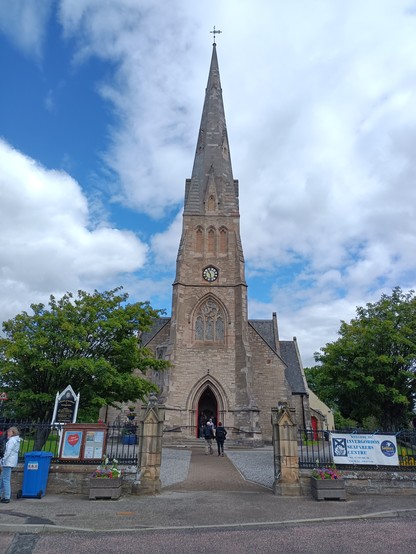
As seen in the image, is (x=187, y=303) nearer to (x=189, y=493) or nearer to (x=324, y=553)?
(x=189, y=493)

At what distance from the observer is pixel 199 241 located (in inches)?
1325

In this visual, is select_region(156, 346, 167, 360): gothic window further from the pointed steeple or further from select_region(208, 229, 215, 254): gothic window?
the pointed steeple

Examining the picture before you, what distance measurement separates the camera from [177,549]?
5770 mm

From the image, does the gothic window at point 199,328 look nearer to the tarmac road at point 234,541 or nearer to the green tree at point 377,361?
the green tree at point 377,361

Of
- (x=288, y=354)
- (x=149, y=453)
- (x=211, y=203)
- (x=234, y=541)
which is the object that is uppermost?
(x=211, y=203)

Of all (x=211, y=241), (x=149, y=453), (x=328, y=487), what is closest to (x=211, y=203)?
(x=211, y=241)

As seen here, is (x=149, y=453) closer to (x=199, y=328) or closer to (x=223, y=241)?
(x=199, y=328)

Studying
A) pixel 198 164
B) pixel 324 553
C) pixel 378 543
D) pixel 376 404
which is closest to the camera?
pixel 324 553

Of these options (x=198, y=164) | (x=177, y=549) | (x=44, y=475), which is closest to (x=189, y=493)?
(x=44, y=475)

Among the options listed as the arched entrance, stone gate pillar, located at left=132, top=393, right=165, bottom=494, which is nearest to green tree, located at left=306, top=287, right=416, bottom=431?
the arched entrance

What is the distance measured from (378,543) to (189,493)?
16.9 feet

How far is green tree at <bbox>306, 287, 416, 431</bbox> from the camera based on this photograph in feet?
70.8

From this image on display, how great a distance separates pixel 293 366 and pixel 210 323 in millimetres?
11400

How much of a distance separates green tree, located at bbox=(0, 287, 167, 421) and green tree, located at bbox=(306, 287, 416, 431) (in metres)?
11.2
